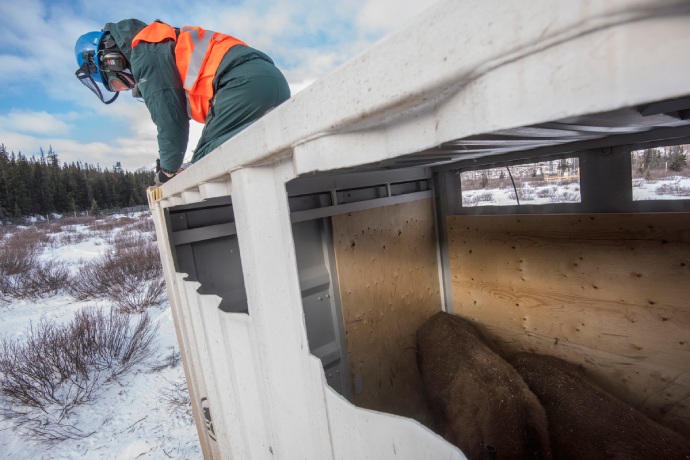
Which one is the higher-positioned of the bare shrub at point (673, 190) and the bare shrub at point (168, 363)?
the bare shrub at point (673, 190)

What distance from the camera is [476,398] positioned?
96.7 inches

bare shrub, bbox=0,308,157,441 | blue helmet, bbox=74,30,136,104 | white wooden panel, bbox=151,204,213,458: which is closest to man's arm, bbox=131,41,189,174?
blue helmet, bbox=74,30,136,104

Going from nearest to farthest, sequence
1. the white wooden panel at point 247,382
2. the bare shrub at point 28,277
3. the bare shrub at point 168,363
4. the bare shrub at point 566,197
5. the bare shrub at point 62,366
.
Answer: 1. the white wooden panel at point 247,382
2. the bare shrub at point 566,197
3. the bare shrub at point 62,366
4. the bare shrub at point 168,363
5. the bare shrub at point 28,277

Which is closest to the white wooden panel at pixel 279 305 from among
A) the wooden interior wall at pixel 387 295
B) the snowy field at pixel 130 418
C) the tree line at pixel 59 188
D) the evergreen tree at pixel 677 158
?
the wooden interior wall at pixel 387 295

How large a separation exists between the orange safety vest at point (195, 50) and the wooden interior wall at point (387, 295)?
1.66m

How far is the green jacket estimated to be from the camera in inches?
65.2

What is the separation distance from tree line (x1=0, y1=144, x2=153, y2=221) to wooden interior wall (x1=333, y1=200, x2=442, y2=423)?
37.7 metres

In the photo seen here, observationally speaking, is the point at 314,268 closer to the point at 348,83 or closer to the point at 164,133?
the point at 164,133

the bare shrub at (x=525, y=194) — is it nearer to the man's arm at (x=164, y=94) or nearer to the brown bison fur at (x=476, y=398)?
the brown bison fur at (x=476, y=398)

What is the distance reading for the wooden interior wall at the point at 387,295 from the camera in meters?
3.15

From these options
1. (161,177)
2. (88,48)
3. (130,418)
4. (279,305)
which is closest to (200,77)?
(161,177)

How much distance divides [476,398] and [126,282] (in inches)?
381

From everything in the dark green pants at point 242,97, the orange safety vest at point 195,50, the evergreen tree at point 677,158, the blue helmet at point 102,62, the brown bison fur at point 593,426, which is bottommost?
the brown bison fur at point 593,426

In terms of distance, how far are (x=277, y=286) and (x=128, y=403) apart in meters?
5.64
